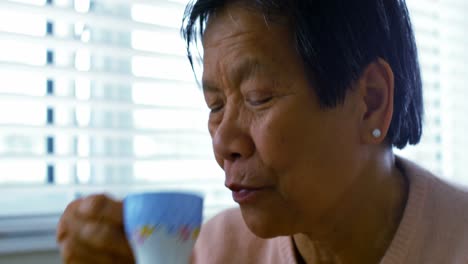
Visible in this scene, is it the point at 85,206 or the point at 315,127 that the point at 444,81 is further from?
the point at 85,206

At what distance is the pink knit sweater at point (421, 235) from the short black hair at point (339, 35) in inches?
6.4

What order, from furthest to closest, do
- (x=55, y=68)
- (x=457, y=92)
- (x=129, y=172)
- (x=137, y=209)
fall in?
(x=457, y=92), (x=129, y=172), (x=55, y=68), (x=137, y=209)

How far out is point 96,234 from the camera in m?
0.70

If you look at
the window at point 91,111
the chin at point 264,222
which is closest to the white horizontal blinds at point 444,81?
the window at point 91,111

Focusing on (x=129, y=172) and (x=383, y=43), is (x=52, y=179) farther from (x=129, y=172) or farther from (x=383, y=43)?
(x=383, y=43)

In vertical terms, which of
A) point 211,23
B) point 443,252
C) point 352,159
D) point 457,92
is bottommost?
point 457,92

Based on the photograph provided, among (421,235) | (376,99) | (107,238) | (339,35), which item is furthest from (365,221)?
(107,238)

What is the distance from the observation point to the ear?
2.82 ft

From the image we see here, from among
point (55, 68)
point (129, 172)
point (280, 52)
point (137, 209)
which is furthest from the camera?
point (129, 172)

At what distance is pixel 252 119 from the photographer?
0.81m

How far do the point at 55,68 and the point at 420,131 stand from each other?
76 cm

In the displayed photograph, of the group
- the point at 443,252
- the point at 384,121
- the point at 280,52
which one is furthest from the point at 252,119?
the point at 443,252

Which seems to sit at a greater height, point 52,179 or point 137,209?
point 137,209

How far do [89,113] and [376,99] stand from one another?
29.0 inches
